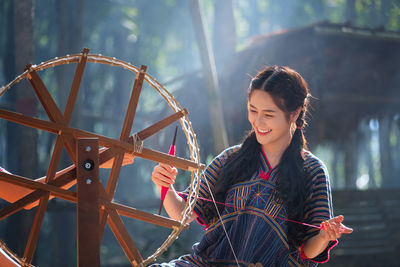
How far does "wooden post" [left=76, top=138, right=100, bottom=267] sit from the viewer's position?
1784 mm

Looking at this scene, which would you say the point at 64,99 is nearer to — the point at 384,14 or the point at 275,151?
the point at 275,151

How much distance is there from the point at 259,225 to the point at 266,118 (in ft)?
1.68

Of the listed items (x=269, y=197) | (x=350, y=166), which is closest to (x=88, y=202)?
(x=269, y=197)

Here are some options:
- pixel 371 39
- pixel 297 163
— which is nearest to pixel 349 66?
pixel 371 39

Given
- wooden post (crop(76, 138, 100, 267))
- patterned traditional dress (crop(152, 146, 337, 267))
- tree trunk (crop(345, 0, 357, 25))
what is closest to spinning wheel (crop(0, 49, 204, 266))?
wooden post (crop(76, 138, 100, 267))

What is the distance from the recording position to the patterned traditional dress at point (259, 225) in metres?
2.12

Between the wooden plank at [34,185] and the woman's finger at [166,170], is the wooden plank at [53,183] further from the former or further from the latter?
the woman's finger at [166,170]

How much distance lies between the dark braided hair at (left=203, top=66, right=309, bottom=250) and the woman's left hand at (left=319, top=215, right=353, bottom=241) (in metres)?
0.19

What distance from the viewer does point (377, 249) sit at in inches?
296

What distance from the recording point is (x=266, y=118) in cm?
219

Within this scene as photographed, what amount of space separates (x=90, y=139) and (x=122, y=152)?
0.18m

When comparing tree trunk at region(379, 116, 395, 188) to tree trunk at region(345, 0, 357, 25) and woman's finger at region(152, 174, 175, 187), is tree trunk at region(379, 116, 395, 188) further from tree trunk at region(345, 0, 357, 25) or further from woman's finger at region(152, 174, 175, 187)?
woman's finger at region(152, 174, 175, 187)

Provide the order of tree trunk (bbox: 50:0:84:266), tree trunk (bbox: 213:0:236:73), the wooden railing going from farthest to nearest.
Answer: tree trunk (bbox: 213:0:236:73), tree trunk (bbox: 50:0:84:266), the wooden railing

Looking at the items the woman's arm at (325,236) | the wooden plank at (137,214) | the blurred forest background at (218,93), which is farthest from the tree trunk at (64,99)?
the woman's arm at (325,236)
